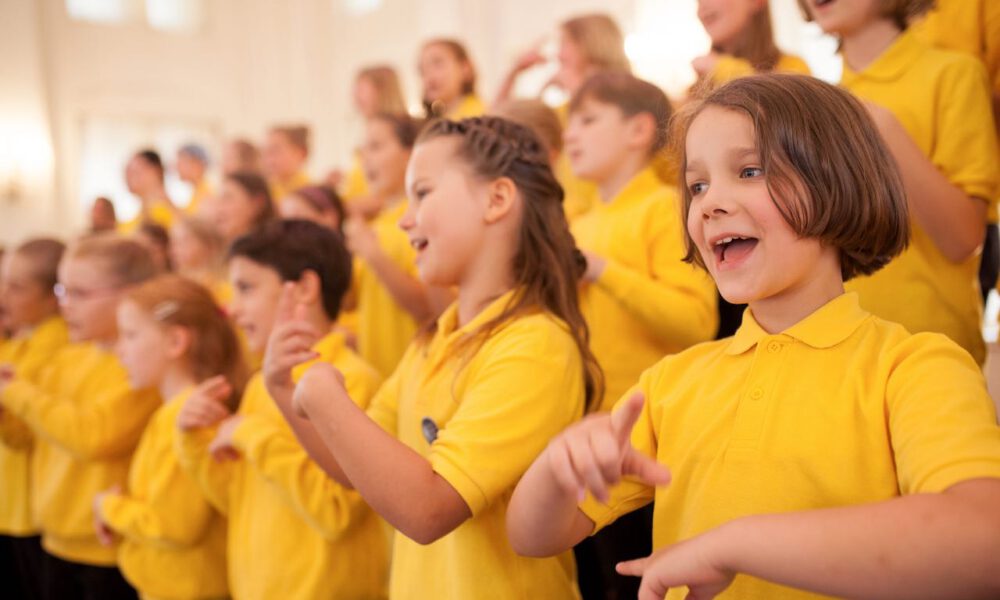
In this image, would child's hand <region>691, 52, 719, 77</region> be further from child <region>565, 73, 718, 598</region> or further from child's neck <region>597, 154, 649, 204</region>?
child's neck <region>597, 154, 649, 204</region>

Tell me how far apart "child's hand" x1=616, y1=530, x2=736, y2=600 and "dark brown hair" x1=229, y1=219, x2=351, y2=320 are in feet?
5.05

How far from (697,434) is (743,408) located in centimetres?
7

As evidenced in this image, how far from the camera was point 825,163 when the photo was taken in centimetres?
110

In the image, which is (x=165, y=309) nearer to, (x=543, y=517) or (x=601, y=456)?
(x=543, y=517)

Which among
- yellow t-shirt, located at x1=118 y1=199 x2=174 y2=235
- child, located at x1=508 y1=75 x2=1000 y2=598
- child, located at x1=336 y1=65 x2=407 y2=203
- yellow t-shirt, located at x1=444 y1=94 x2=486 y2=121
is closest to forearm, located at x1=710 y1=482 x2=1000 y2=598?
child, located at x1=508 y1=75 x2=1000 y2=598

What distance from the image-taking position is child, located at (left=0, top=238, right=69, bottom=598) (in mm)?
3332

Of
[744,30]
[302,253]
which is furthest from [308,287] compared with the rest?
[744,30]

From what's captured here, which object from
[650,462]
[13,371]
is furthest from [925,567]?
[13,371]

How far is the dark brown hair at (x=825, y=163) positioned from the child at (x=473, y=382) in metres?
0.57

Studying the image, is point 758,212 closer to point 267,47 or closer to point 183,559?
point 183,559

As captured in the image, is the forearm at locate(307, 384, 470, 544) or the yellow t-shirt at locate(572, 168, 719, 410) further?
the yellow t-shirt at locate(572, 168, 719, 410)

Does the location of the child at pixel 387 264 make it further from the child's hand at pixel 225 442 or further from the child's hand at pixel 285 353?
the child's hand at pixel 285 353

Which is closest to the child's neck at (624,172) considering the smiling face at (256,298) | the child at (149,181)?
the smiling face at (256,298)

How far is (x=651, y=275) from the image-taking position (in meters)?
2.13
